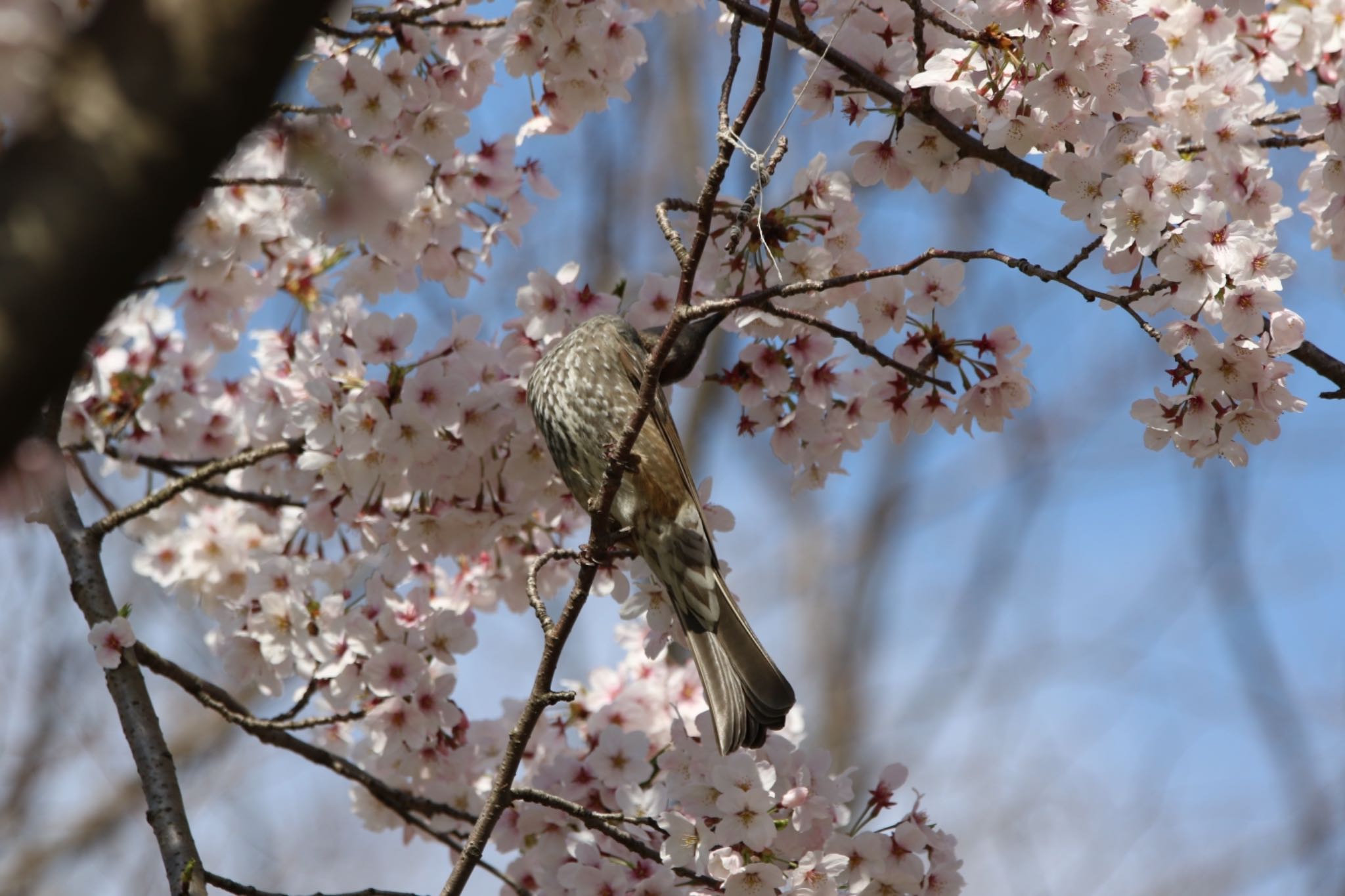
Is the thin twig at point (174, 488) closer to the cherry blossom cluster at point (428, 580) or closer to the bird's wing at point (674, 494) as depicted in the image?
the cherry blossom cluster at point (428, 580)

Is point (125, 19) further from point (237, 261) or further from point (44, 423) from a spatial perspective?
point (237, 261)

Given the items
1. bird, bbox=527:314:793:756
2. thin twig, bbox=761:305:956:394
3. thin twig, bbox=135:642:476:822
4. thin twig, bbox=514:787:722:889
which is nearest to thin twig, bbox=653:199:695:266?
thin twig, bbox=761:305:956:394

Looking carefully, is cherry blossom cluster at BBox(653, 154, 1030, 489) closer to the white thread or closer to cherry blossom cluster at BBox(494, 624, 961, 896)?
the white thread

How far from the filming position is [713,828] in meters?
2.12

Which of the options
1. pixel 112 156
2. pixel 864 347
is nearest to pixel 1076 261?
pixel 864 347

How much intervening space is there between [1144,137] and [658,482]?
118cm

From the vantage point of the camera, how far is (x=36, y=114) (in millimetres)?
709

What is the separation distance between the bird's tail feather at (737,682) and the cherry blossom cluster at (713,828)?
50mm

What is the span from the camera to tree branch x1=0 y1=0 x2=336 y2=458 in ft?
2.22

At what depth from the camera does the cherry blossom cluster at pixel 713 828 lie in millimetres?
2082

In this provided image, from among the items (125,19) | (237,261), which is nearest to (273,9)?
(125,19)

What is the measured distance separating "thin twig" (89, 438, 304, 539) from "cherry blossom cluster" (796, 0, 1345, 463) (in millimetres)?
1356

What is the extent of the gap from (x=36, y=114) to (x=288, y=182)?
5.04 feet

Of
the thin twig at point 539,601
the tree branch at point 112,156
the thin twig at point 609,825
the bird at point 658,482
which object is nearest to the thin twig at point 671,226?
the bird at point 658,482
